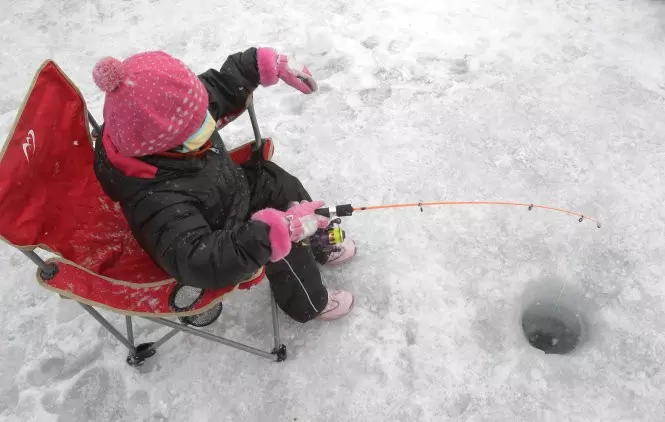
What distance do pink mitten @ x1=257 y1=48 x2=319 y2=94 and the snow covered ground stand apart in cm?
77

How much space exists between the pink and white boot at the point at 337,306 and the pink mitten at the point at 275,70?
976mm

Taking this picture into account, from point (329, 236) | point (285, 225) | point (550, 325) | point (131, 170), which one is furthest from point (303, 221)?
point (550, 325)

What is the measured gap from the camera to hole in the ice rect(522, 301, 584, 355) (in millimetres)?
2330

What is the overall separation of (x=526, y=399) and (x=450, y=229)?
889 millimetres

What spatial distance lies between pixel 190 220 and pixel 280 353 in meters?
0.86

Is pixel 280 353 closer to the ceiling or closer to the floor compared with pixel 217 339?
closer to the floor

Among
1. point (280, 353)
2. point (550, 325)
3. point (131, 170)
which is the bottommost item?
point (550, 325)

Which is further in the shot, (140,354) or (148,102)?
(140,354)

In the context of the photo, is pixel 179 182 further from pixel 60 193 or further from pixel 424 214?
pixel 424 214

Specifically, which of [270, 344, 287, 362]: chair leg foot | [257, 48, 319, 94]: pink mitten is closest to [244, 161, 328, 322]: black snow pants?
[270, 344, 287, 362]: chair leg foot

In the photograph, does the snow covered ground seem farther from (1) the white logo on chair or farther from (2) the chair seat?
(1) the white logo on chair

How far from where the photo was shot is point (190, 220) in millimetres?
1630

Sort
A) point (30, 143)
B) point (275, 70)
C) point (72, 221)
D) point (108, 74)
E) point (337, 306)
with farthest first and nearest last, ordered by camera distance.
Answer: point (337, 306) → point (275, 70) → point (72, 221) → point (30, 143) → point (108, 74)

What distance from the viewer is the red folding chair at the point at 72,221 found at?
1546 millimetres
